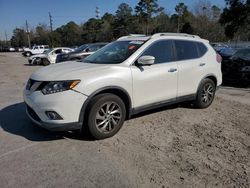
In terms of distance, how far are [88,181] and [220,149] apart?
82.0 inches

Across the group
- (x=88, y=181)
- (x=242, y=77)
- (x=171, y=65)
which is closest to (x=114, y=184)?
(x=88, y=181)

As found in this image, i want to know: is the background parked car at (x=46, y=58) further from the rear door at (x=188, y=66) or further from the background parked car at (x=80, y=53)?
the rear door at (x=188, y=66)

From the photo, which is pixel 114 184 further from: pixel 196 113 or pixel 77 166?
pixel 196 113

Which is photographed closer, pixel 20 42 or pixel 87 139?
pixel 87 139

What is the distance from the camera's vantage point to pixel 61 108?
3.65 meters

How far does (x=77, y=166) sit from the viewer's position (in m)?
3.27

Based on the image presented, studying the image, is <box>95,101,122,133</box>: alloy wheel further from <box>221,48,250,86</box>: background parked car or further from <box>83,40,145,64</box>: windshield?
<box>221,48,250,86</box>: background parked car

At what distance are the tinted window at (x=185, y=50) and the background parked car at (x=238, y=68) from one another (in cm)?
420

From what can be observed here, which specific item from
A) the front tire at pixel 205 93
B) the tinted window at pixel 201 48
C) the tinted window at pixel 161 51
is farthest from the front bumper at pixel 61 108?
the tinted window at pixel 201 48

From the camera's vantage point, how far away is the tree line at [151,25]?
79.6 feet

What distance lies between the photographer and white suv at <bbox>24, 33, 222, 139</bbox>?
3.72 meters

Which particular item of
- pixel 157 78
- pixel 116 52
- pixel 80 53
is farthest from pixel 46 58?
pixel 157 78

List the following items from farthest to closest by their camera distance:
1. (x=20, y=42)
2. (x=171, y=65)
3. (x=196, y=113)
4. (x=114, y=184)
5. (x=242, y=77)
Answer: (x=20, y=42), (x=242, y=77), (x=196, y=113), (x=171, y=65), (x=114, y=184)

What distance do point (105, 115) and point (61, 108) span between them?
2.47ft
